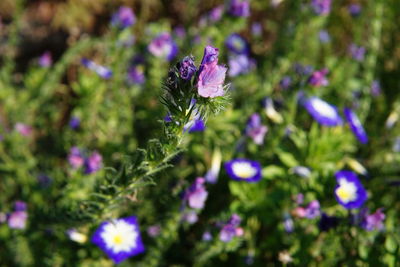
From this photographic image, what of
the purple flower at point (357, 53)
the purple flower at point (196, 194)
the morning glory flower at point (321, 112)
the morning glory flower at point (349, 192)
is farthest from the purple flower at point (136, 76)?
the purple flower at point (357, 53)

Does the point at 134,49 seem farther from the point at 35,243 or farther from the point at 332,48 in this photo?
the point at 332,48

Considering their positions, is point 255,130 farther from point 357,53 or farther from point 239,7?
point 357,53

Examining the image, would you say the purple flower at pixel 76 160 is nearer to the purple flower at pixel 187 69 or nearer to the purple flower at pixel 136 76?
the purple flower at pixel 136 76

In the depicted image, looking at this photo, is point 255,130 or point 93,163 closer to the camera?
point 93,163

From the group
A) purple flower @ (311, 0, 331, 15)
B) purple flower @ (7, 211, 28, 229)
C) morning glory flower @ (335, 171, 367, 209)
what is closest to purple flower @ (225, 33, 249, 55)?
purple flower @ (311, 0, 331, 15)

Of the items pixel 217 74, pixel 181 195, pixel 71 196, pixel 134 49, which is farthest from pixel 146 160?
pixel 134 49

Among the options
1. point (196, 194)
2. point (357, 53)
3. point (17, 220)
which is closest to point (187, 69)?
point (196, 194)
